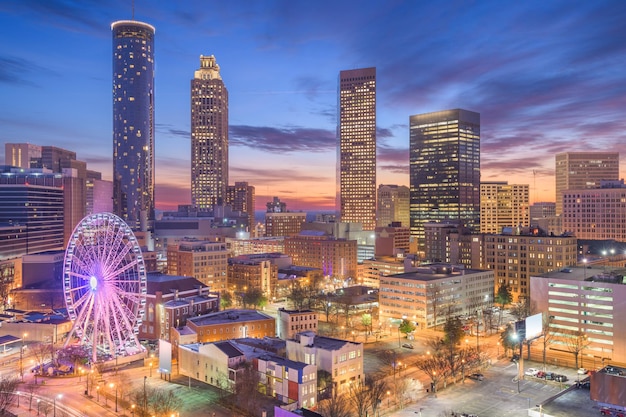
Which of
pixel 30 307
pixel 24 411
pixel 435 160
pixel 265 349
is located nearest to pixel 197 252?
pixel 30 307

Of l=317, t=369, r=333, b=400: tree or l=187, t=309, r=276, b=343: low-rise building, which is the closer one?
l=317, t=369, r=333, b=400: tree

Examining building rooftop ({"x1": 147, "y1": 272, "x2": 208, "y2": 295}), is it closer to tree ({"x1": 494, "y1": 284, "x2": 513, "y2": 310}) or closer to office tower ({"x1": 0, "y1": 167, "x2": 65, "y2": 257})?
tree ({"x1": 494, "y1": 284, "x2": 513, "y2": 310})

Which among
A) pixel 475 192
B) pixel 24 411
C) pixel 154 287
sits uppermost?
pixel 475 192

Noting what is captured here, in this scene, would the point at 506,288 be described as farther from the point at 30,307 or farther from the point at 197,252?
the point at 30,307

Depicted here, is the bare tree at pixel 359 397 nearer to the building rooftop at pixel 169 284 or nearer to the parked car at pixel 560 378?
the parked car at pixel 560 378

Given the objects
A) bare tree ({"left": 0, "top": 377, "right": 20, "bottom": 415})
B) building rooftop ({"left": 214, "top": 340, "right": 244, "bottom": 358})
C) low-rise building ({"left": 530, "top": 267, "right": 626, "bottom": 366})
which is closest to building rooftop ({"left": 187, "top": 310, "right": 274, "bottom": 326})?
building rooftop ({"left": 214, "top": 340, "right": 244, "bottom": 358})

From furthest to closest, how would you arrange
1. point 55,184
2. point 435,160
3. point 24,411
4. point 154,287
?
point 435,160 < point 55,184 < point 154,287 < point 24,411

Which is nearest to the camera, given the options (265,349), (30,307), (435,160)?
(265,349)
